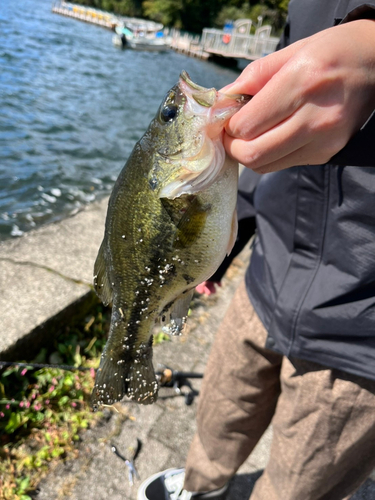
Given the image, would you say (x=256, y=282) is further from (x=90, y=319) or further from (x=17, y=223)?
(x=17, y=223)

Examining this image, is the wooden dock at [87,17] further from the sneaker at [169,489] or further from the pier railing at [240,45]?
the sneaker at [169,489]

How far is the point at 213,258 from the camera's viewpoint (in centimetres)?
143

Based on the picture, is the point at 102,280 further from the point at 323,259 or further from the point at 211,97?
the point at 323,259

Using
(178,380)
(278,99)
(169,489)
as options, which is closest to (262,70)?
(278,99)

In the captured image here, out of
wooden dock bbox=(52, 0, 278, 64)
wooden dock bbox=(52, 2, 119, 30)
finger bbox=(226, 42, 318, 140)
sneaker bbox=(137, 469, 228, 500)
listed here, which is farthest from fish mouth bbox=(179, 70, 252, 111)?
wooden dock bbox=(52, 2, 119, 30)

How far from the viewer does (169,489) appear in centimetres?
259

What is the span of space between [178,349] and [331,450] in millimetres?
2040

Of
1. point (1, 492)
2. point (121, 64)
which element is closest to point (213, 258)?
point (1, 492)

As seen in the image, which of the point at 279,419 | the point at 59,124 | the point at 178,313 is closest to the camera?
the point at 178,313

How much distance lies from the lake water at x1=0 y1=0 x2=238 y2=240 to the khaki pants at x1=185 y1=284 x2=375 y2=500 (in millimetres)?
4509

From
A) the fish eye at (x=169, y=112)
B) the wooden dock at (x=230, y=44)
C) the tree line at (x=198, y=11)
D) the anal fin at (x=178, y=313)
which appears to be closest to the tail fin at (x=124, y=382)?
the anal fin at (x=178, y=313)

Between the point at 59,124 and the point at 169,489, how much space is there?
Result: 1030cm

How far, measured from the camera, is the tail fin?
1.64m

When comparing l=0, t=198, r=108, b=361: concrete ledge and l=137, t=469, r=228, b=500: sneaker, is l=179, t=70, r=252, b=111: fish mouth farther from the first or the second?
l=137, t=469, r=228, b=500: sneaker
